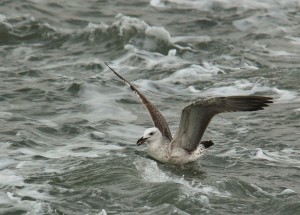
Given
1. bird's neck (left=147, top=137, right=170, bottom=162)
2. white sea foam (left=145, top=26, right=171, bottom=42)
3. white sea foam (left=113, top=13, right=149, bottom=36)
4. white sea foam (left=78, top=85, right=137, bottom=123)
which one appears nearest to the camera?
bird's neck (left=147, top=137, right=170, bottom=162)

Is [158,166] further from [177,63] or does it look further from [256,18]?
[256,18]

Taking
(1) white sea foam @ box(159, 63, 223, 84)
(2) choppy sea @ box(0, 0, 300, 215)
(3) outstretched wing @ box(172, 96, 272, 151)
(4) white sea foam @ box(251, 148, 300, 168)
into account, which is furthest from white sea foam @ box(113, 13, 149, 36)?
(4) white sea foam @ box(251, 148, 300, 168)

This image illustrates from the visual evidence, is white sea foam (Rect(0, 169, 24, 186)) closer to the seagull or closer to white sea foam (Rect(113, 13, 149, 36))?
the seagull

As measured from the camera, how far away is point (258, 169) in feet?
29.4

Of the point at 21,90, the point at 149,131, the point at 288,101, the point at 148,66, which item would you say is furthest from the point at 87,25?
the point at 149,131

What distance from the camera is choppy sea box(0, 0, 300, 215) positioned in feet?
25.9

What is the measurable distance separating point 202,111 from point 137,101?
2.87m

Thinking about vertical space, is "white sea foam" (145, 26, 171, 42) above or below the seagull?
below

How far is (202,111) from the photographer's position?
8.93 metres

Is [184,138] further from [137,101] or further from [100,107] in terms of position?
[137,101]

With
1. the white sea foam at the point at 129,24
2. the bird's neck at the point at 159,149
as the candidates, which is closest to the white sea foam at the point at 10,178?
the bird's neck at the point at 159,149

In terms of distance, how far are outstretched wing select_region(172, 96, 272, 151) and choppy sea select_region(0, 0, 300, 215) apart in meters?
0.28

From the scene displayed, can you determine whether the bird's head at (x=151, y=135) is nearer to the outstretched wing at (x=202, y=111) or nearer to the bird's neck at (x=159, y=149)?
the bird's neck at (x=159, y=149)

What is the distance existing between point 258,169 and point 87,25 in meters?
7.13
